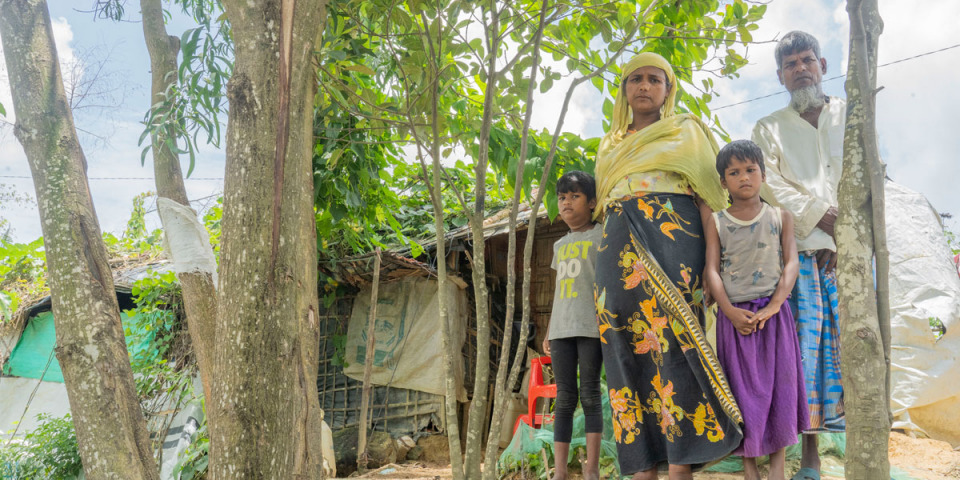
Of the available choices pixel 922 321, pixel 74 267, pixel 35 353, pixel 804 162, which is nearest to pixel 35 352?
pixel 35 353

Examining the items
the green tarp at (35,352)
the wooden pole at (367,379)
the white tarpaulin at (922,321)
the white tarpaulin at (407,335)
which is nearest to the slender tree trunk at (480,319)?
the wooden pole at (367,379)

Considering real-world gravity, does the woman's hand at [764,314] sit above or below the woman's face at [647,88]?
below

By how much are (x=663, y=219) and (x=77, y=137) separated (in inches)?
82.7

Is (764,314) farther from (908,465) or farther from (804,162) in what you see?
(908,465)

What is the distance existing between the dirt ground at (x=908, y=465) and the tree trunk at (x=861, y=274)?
2.28 meters

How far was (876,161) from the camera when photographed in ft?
4.48

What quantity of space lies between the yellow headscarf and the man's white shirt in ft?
0.75

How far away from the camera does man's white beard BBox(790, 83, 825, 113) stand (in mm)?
2529

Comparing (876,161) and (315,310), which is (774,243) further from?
(315,310)

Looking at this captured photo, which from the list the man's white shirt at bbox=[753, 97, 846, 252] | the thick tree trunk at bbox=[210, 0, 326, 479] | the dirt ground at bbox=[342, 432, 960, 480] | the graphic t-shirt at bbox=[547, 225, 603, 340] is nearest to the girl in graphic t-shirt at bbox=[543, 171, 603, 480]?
the graphic t-shirt at bbox=[547, 225, 603, 340]

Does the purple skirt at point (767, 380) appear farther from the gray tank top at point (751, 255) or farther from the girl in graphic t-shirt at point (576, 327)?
the girl in graphic t-shirt at point (576, 327)

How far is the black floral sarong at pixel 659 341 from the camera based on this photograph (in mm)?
2127

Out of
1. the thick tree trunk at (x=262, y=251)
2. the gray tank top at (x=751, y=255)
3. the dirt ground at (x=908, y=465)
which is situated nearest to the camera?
the thick tree trunk at (x=262, y=251)

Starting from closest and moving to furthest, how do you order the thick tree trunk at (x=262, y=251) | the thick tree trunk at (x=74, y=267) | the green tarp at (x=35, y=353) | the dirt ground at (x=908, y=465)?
the thick tree trunk at (x=262, y=251) → the thick tree trunk at (x=74, y=267) → the dirt ground at (x=908, y=465) → the green tarp at (x=35, y=353)
